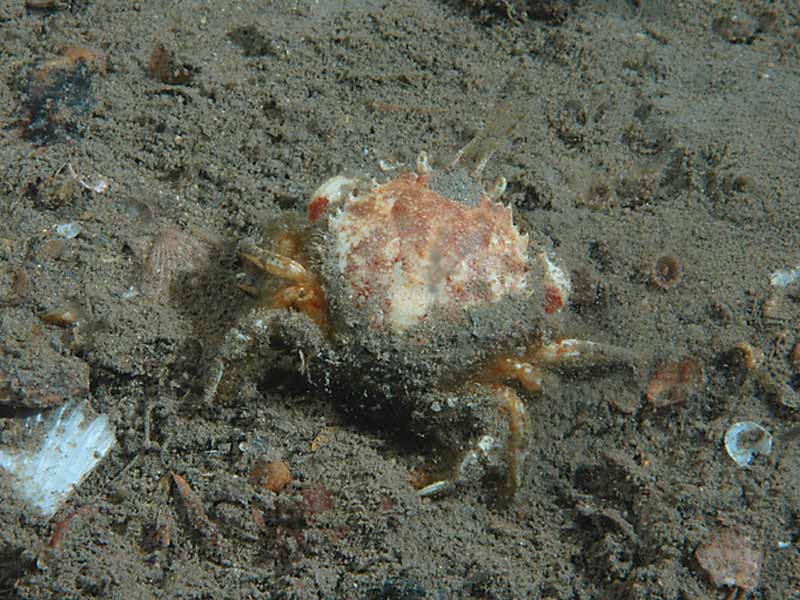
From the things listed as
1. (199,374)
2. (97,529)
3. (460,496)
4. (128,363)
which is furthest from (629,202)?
(97,529)

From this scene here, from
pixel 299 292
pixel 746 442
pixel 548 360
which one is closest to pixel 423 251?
pixel 299 292

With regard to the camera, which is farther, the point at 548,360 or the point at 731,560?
the point at 548,360

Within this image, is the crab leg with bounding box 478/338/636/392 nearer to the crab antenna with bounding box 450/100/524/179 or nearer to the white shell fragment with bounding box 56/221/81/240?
the crab antenna with bounding box 450/100/524/179

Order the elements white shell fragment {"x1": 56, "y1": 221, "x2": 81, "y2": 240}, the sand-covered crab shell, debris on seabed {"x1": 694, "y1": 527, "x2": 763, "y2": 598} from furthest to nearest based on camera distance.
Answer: white shell fragment {"x1": 56, "y1": 221, "x2": 81, "y2": 240} → the sand-covered crab shell → debris on seabed {"x1": 694, "y1": 527, "x2": 763, "y2": 598}

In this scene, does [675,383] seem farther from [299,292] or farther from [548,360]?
[299,292]

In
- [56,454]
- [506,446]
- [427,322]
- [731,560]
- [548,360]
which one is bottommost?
[56,454]

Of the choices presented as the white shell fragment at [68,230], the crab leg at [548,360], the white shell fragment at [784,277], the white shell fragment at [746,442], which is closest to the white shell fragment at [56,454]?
the white shell fragment at [68,230]

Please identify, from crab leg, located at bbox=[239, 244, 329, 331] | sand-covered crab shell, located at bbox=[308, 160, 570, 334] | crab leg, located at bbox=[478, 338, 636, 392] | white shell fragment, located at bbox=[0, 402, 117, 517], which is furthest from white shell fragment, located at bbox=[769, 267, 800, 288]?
white shell fragment, located at bbox=[0, 402, 117, 517]
